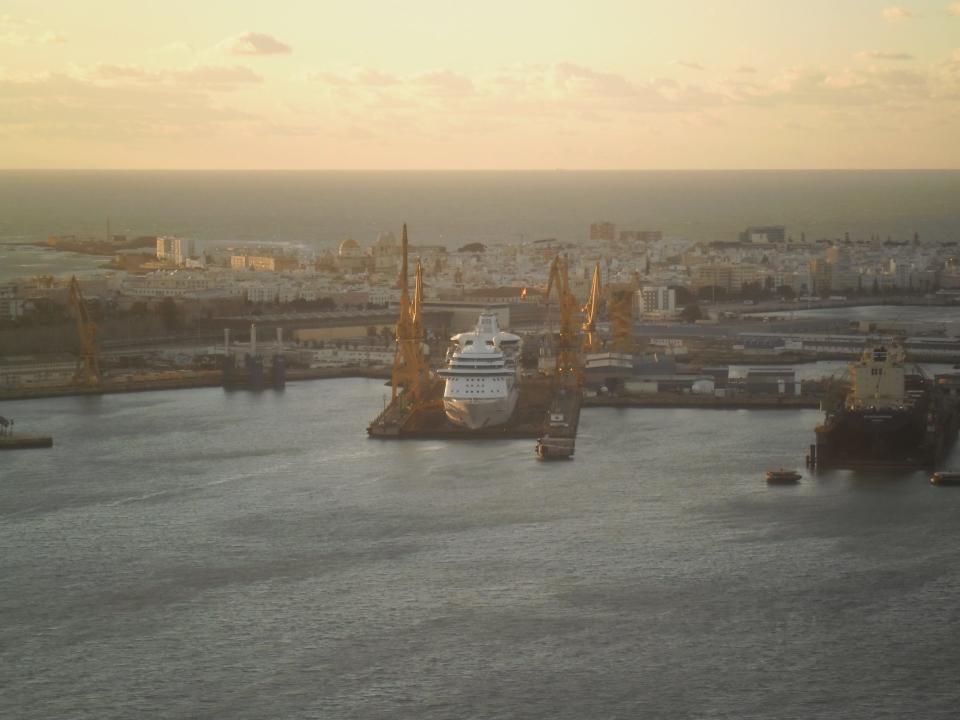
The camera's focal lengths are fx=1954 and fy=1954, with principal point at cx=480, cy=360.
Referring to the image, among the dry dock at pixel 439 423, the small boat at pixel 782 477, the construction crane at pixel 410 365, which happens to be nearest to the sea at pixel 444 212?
the construction crane at pixel 410 365

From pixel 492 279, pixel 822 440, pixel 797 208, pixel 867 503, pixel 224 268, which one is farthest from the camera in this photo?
pixel 797 208

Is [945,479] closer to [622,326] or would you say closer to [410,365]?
[410,365]

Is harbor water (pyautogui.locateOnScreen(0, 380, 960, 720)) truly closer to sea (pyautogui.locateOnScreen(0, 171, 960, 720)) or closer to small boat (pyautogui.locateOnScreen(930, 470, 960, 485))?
sea (pyautogui.locateOnScreen(0, 171, 960, 720))

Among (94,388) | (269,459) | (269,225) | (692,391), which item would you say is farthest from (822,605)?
(269,225)

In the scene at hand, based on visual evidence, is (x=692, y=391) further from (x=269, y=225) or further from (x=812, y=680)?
(x=269, y=225)

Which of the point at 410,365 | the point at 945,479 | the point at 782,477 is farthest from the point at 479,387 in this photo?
the point at 945,479

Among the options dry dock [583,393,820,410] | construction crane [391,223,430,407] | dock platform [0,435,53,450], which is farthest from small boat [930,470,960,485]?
dock platform [0,435,53,450]
